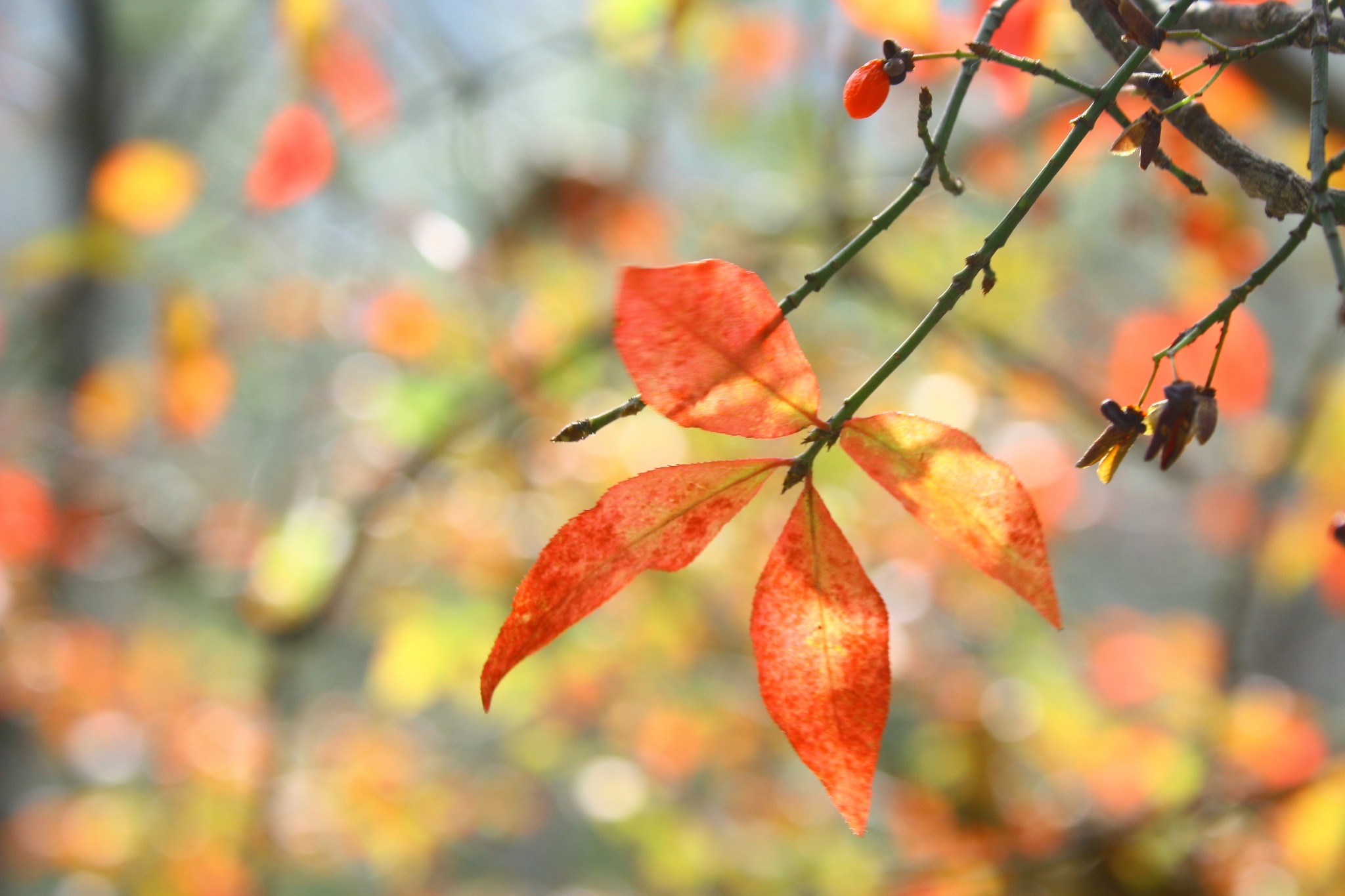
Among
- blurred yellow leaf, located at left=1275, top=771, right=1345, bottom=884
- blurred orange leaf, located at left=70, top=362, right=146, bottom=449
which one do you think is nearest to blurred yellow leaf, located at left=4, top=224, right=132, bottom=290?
blurred orange leaf, located at left=70, top=362, right=146, bottom=449

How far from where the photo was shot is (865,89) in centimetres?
35

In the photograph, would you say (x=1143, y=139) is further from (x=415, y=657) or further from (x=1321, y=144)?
(x=415, y=657)

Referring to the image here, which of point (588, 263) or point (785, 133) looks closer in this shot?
point (588, 263)

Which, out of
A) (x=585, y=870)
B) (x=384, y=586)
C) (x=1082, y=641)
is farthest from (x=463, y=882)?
(x=1082, y=641)

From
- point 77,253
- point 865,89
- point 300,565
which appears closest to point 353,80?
point 77,253

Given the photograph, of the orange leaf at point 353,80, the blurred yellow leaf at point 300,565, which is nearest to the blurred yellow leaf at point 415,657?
the blurred yellow leaf at point 300,565

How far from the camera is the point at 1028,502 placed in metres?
0.29

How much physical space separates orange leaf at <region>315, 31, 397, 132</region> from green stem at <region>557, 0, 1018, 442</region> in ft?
6.45

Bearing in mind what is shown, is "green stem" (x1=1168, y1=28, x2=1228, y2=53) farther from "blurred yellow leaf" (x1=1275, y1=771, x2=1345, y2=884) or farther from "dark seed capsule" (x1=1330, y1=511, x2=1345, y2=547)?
"blurred yellow leaf" (x1=1275, y1=771, x2=1345, y2=884)

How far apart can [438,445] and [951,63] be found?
3.58 ft

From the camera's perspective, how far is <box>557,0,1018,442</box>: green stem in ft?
0.92

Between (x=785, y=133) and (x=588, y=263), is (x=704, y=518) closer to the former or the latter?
(x=588, y=263)

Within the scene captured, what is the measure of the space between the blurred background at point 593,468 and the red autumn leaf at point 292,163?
1 centimetres

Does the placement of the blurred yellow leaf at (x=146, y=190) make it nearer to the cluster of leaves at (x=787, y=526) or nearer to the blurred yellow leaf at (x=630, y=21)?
the blurred yellow leaf at (x=630, y=21)
